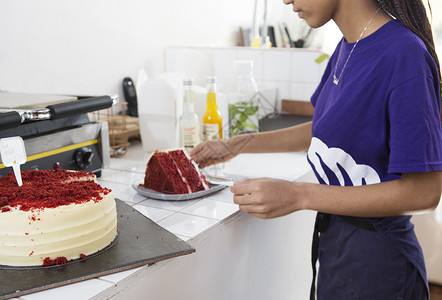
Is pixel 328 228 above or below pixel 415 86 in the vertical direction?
below

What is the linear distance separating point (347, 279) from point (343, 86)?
42cm

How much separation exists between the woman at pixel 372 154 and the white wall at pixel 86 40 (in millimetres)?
1061

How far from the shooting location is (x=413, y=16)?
949 mm

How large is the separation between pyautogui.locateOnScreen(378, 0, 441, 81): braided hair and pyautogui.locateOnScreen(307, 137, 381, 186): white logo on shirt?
0.79ft

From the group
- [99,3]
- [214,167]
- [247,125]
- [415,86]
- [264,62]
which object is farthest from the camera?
[264,62]

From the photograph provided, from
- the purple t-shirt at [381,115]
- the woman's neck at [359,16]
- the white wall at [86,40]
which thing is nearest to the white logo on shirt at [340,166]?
the purple t-shirt at [381,115]

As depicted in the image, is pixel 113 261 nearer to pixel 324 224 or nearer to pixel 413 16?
pixel 324 224

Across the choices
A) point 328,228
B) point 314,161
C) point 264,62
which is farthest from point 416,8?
point 264,62

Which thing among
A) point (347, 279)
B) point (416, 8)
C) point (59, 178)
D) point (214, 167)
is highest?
point (416, 8)

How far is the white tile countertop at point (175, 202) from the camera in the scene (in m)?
0.82

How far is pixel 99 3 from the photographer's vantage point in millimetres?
2020

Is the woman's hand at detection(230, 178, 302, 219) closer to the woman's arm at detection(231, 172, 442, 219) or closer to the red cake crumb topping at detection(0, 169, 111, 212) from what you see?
the woman's arm at detection(231, 172, 442, 219)

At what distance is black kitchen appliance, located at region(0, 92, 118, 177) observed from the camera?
1.14 metres

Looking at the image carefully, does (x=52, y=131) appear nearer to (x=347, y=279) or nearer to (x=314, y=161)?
(x=314, y=161)
